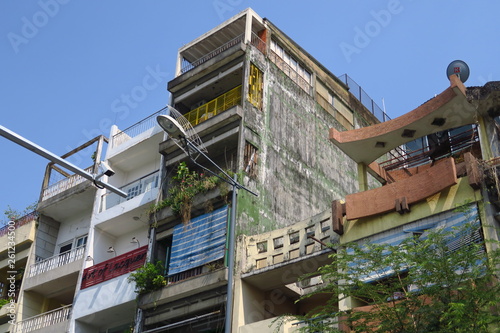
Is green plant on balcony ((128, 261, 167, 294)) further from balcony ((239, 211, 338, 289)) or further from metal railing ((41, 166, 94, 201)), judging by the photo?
metal railing ((41, 166, 94, 201))

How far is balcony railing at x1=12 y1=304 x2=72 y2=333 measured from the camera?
99.6 feet

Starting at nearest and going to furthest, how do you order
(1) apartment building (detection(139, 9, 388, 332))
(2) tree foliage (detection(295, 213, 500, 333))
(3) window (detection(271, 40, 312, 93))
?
(2) tree foliage (detection(295, 213, 500, 333)), (1) apartment building (detection(139, 9, 388, 332)), (3) window (detection(271, 40, 312, 93))

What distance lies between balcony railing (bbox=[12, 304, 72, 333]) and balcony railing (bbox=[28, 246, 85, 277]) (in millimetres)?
2020

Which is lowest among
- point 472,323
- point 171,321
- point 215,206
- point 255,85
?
point 472,323

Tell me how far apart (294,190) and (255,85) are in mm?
4645

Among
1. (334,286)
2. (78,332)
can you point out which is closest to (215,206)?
(78,332)

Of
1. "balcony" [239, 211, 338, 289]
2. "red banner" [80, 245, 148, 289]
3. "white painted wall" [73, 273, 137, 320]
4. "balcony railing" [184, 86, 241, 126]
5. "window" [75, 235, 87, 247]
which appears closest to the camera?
"balcony" [239, 211, 338, 289]

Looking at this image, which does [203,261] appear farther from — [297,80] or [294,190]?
[297,80]

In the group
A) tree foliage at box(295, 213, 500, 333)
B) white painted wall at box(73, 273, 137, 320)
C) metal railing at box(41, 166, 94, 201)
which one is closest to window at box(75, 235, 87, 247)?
metal railing at box(41, 166, 94, 201)

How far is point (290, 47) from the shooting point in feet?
110

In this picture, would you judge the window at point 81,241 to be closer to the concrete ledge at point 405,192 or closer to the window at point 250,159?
the window at point 250,159

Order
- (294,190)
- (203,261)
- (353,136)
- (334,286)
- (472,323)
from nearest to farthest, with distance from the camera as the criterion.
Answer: (472,323) → (334,286) → (353,136) → (203,261) → (294,190)

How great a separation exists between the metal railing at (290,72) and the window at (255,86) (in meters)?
1.79

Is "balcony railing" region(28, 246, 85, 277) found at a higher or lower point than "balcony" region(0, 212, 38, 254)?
lower
